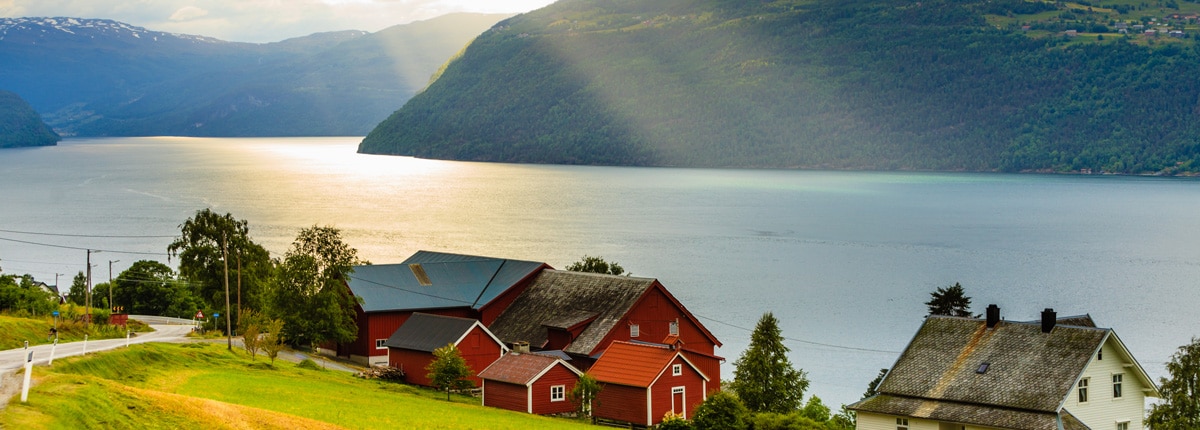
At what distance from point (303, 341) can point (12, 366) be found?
1134 inches

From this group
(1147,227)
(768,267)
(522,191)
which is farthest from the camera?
(522,191)

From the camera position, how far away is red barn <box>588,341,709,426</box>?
135ft

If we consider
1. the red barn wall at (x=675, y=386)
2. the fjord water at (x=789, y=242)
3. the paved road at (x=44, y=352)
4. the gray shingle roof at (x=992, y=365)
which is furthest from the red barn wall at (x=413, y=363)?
the gray shingle roof at (x=992, y=365)

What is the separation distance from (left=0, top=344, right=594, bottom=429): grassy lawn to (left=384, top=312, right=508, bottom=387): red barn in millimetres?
2532

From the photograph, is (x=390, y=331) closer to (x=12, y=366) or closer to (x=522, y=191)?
(x=12, y=366)

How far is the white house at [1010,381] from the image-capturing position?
31516 mm

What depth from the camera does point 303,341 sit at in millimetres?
53938

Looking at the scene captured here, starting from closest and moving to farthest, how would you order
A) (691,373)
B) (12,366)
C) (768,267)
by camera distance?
(12,366)
(691,373)
(768,267)

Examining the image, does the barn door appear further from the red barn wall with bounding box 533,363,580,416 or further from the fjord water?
the fjord water

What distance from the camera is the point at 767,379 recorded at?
1551 inches

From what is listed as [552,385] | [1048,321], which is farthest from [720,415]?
[552,385]

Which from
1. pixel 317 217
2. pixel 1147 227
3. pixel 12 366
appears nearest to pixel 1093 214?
pixel 1147 227

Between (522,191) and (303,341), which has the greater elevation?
(522,191)

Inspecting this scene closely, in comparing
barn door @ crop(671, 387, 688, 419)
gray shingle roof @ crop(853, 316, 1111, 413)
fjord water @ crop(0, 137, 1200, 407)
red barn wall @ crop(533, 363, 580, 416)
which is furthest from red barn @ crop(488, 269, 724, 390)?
gray shingle roof @ crop(853, 316, 1111, 413)
